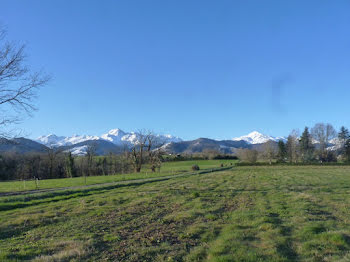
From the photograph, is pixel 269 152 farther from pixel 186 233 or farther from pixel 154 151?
pixel 186 233

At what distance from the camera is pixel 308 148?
100688 mm

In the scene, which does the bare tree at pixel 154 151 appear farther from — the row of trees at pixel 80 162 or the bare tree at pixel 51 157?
the bare tree at pixel 51 157

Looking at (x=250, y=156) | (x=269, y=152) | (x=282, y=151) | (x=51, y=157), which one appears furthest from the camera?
(x=282, y=151)

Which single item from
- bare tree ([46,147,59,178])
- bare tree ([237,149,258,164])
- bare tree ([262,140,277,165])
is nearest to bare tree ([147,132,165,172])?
bare tree ([46,147,59,178])

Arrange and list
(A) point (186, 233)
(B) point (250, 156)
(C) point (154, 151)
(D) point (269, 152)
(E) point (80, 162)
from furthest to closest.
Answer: (B) point (250, 156), (D) point (269, 152), (E) point (80, 162), (C) point (154, 151), (A) point (186, 233)

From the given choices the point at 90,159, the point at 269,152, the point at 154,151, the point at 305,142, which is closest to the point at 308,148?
the point at 305,142

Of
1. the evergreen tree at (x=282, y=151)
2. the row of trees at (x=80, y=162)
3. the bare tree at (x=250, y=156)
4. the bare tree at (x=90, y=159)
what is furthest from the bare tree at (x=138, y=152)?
the evergreen tree at (x=282, y=151)

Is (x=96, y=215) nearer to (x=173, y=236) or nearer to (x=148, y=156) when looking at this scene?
(x=173, y=236)

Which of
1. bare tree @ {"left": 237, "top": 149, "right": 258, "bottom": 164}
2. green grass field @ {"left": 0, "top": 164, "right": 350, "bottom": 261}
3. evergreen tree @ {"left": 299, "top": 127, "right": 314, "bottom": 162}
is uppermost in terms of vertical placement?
evergreen tree @ {"left": 299, "top": 127, "right": 314, "bottom": 162}

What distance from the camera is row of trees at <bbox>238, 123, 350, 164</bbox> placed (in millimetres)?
91662

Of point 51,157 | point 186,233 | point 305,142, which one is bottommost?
point 186,233

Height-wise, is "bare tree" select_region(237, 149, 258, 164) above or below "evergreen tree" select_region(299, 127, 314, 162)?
below

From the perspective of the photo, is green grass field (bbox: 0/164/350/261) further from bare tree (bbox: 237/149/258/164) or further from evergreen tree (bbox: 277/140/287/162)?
evergreen tree (bbox: 277/140/287/162)

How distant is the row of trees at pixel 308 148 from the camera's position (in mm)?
91662
